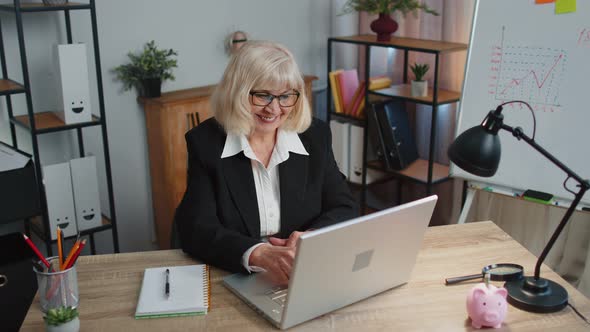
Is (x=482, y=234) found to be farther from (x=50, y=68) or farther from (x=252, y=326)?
(x=50, y=68)

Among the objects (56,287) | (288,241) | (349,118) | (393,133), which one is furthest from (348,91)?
(56,287)

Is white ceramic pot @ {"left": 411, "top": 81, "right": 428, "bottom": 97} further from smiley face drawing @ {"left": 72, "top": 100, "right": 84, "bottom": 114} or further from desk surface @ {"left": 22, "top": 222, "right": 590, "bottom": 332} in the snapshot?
smiley face drawing @ {"left": 72, "top": 100, "right": 84, "bottom": 114}

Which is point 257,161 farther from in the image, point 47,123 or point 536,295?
point 47,123

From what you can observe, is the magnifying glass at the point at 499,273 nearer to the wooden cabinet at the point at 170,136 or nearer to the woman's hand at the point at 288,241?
the woman's hand at the point at 288,241

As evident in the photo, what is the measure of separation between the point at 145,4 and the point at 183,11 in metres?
0.20

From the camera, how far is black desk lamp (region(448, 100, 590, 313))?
129 cm

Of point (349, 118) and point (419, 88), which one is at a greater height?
point (419, 88)

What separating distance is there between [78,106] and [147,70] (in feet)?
1.35

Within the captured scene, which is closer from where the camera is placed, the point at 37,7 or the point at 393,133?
the point at 37,7

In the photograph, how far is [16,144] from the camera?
2615mm

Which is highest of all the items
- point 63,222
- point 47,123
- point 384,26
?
point 384,26

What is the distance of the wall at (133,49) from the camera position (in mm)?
2646

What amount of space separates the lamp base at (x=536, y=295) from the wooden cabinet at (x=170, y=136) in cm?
183

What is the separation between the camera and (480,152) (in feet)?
4.23
